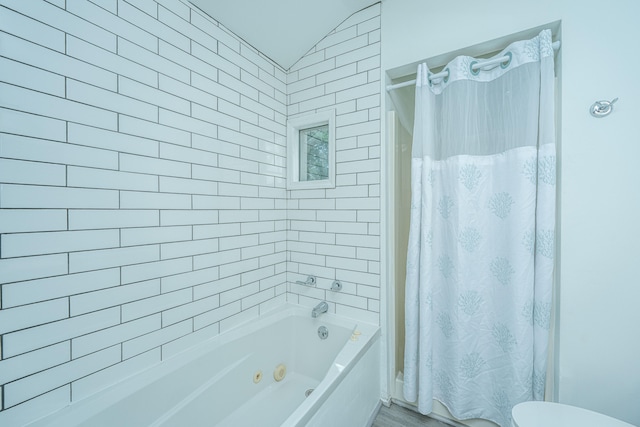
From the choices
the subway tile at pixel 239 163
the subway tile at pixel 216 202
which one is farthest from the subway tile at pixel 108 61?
the subway tile at pixel 216 202

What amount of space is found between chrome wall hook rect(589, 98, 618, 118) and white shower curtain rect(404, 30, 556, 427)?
0.15m

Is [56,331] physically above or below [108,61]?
below

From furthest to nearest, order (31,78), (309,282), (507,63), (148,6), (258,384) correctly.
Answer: (309,282), (258,384), (507,63), (148,6), (31,78)

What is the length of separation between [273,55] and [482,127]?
1511mm

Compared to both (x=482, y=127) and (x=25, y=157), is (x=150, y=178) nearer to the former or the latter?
(x=25, y=157)

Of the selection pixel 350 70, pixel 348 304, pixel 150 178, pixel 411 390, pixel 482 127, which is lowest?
pixel 411 390

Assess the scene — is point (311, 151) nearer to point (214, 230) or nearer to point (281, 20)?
point (281, 20)

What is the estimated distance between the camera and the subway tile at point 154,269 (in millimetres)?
Result: 1170

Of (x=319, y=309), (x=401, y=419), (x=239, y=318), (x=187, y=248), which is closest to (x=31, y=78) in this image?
(x=187, y=248)

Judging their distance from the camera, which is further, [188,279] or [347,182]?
[347,182]

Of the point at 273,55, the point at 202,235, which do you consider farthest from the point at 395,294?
the point at 273,55

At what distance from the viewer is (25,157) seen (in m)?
0.90

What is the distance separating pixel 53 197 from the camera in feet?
3.15

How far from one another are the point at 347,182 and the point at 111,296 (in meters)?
1.43
